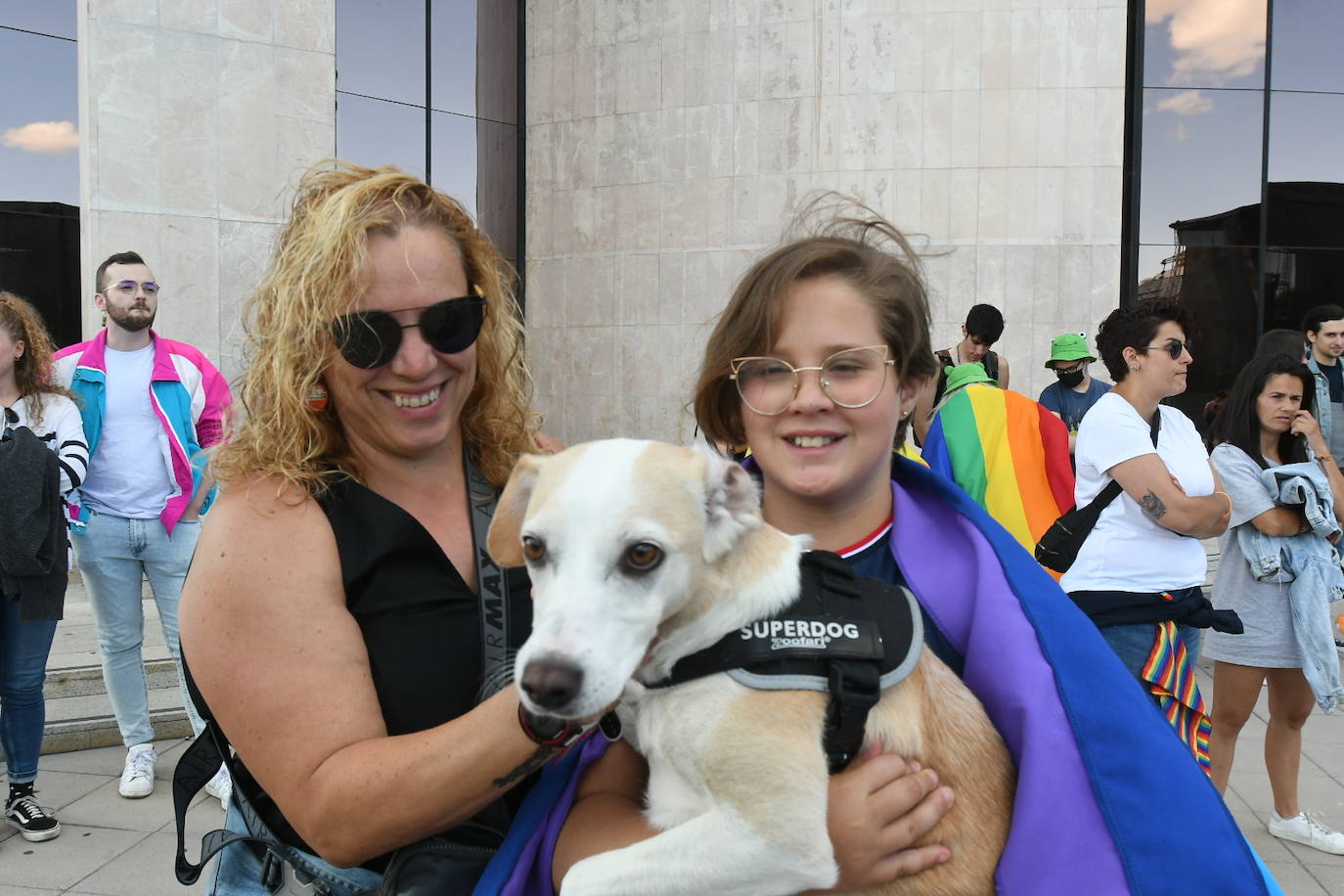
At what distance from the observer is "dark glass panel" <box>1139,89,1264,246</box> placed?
548 inches

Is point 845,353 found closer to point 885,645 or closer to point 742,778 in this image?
point 885,645

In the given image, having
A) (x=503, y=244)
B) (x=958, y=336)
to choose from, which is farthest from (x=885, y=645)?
(x=503, y=244)

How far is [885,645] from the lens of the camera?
5.75 ft

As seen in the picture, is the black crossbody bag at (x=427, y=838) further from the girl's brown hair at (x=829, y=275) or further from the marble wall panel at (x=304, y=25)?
the marble wall panel at (x=304, y=25)

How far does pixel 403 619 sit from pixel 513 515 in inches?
11.0

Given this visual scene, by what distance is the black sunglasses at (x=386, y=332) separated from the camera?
1.85m

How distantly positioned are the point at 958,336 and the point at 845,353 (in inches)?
459

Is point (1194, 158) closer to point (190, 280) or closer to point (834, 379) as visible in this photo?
point (190, 280)

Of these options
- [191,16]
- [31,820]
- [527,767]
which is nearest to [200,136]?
[191,16]

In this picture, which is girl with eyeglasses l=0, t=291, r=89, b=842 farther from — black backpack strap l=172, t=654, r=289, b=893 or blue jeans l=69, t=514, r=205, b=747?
black backpack strap l=172, t=654, r=289, b=893

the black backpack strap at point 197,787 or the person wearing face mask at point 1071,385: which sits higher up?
the person wearing face mask at point 1071,385

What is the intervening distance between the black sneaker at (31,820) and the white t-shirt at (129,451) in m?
1.50

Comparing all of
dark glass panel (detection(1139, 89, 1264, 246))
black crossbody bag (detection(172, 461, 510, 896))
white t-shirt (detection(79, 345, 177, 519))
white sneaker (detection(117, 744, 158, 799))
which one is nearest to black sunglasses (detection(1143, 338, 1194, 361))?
black crossbody bag (detection(172, 461, 510, 896))

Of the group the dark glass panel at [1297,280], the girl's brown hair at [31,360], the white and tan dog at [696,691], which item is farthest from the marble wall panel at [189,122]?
the dark glass panel at [1297,280]
